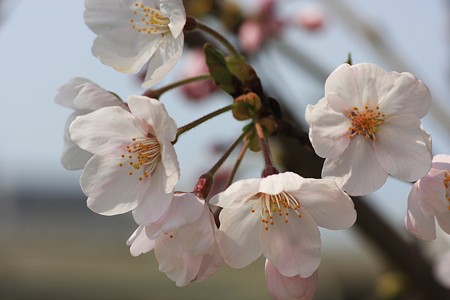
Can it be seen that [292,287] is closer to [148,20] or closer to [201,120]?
[201,120]

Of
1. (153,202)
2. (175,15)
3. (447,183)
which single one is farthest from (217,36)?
(447,183)

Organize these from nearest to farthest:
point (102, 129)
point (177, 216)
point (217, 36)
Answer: point (177, 216) → point (102, 129) → point (217, 36)

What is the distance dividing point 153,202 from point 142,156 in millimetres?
137

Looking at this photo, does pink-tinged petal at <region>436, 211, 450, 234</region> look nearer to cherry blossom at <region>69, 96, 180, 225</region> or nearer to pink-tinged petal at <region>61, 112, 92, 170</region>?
cherry blossom at <region>69, 96, 180, 225</region>

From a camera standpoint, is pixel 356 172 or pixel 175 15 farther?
pixel 175 15

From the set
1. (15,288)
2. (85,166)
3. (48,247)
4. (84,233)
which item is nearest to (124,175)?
(85,166)

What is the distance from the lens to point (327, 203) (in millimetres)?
846

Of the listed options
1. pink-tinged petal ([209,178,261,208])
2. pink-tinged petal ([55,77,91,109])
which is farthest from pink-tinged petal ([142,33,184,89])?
pink-tinged petal ([209,178,261,208])

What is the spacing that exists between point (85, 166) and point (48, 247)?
7.38 metres

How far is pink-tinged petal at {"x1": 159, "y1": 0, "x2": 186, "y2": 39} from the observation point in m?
0.97

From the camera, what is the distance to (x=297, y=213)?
91 cm

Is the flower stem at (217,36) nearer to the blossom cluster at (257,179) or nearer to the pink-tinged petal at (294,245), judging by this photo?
the blossom cluster at (257,179)

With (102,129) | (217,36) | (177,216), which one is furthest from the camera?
(217,36)

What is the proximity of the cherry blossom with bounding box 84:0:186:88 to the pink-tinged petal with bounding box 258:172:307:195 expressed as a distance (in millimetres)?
259
